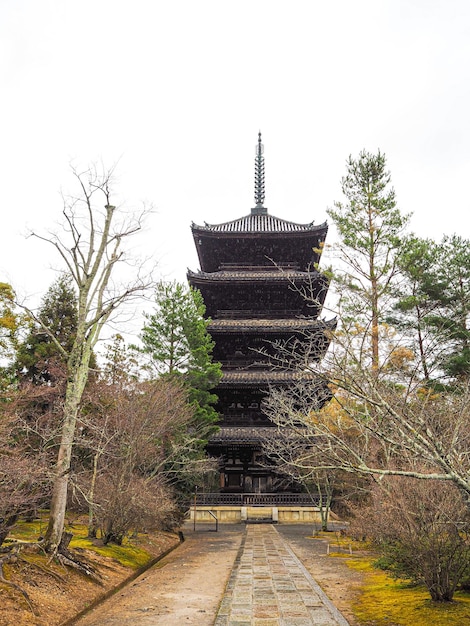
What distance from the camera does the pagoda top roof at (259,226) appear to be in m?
31.1

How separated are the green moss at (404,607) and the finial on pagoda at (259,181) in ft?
99.3

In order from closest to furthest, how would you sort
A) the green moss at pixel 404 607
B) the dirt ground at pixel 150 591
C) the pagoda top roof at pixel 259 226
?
1. the green moss at pixel 404 607
2. the dirt ground at pixel 150 591
3. the pagoda top roof at pixel 259 226

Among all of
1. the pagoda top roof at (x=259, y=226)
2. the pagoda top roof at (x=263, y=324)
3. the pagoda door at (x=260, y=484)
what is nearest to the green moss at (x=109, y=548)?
the pagoda door at (x=260, y=484)

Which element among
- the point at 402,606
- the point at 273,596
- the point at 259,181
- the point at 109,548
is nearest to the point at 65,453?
the point at 109,548

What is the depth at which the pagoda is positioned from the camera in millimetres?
27750

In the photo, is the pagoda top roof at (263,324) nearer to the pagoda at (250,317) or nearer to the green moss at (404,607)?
the pagoda at (250,317)

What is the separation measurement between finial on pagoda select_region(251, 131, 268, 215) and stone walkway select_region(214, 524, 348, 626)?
27.3m

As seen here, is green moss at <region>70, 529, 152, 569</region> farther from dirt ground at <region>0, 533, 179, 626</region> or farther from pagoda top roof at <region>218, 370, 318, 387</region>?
pagoda top roof at <region>218, 370, 318, 387</region>

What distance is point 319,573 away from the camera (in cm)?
1234

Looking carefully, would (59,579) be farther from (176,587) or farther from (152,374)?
(152,374)

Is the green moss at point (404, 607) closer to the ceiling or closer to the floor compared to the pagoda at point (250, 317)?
closer to the floor

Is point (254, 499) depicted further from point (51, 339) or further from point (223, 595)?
point (223, 595)

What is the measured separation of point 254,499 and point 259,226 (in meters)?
17.5

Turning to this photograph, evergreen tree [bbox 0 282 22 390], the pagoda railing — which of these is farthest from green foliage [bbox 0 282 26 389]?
the pagoda railing
